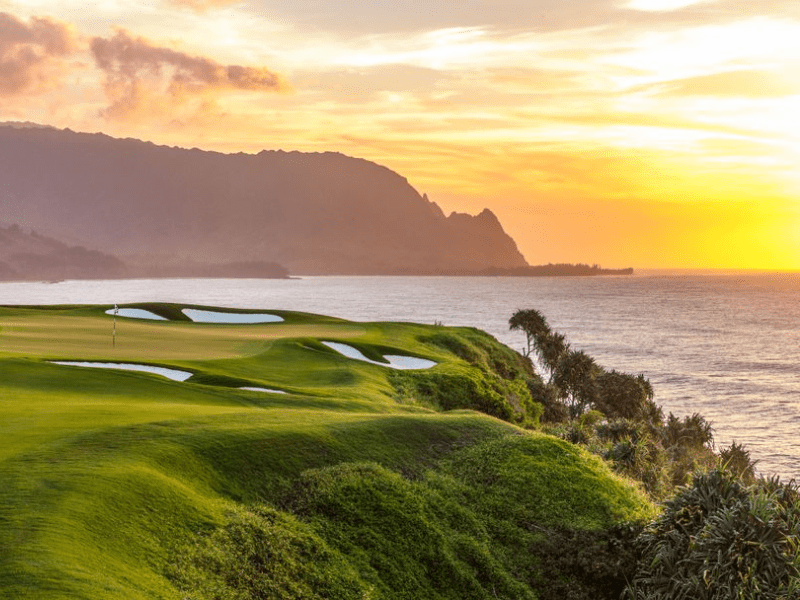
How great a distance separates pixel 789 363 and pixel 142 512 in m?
133

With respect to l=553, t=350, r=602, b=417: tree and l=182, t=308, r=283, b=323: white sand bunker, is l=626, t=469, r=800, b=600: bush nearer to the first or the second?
l=182, t=308, r=283, b=323: white sand bunker

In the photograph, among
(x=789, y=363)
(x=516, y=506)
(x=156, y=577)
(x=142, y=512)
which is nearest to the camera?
(x=156, y=577)

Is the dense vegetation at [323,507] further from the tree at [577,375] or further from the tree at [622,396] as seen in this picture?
the tree at [577,375]

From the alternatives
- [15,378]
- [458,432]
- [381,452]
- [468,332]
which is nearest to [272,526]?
[381,452]

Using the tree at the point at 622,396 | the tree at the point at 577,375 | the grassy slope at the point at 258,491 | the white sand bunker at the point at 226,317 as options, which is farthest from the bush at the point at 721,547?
the tree at the point at 577,375

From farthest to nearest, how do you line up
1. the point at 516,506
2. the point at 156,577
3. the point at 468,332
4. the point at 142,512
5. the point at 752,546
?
the point at 468,332, the point at 516,506, the point at 752,546, the point at 142,512, the point at 156,577

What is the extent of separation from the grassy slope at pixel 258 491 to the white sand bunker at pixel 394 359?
14.1 metres

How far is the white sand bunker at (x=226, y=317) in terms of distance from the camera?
220 ft

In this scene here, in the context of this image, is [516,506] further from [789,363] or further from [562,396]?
[789,363]

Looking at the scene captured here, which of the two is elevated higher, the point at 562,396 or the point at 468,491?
the point at 468,491

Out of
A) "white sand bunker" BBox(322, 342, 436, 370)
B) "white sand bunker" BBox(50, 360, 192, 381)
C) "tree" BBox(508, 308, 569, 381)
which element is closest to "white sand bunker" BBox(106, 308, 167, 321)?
"white sand bunker" BBox(322, 342, 436, 370)

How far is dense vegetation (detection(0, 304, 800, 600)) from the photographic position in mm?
14680

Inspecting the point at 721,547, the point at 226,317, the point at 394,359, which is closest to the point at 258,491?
the point at 721,547

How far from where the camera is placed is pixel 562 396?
73812 mm
